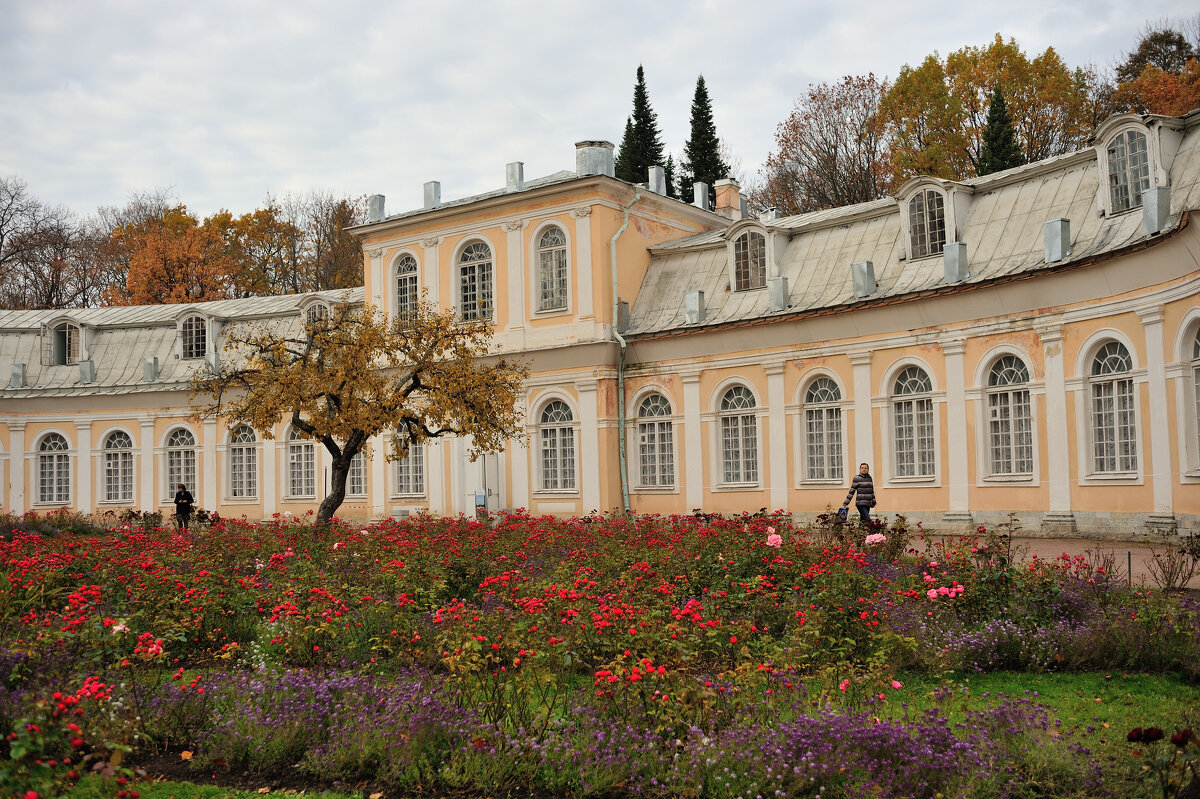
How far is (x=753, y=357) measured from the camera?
2494 centimetres

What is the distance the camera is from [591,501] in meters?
27.0

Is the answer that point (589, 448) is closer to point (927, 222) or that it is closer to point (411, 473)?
point (411, 473)

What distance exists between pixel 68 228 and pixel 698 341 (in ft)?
111

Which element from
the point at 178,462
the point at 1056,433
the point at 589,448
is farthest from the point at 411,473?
the point at 1056,433

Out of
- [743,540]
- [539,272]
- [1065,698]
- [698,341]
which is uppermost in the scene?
[539,272]

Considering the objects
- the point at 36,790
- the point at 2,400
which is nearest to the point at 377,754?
the point at 36,790

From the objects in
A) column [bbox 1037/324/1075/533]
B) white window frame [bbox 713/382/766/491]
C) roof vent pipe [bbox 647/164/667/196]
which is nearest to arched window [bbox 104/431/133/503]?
roof vent pipe [bbox 647/164/667/196]

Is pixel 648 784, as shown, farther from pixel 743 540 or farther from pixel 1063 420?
pixel 1063 420

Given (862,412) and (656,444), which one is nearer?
(862,412)

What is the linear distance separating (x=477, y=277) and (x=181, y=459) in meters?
11.7

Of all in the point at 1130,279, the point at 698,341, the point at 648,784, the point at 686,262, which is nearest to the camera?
the point at 648,784

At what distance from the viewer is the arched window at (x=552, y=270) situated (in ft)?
92.2

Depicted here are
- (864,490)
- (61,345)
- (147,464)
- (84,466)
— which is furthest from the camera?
(61,345)

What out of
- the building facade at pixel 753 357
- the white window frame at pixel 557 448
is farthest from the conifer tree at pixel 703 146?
the white window frame at pixel 557 448
